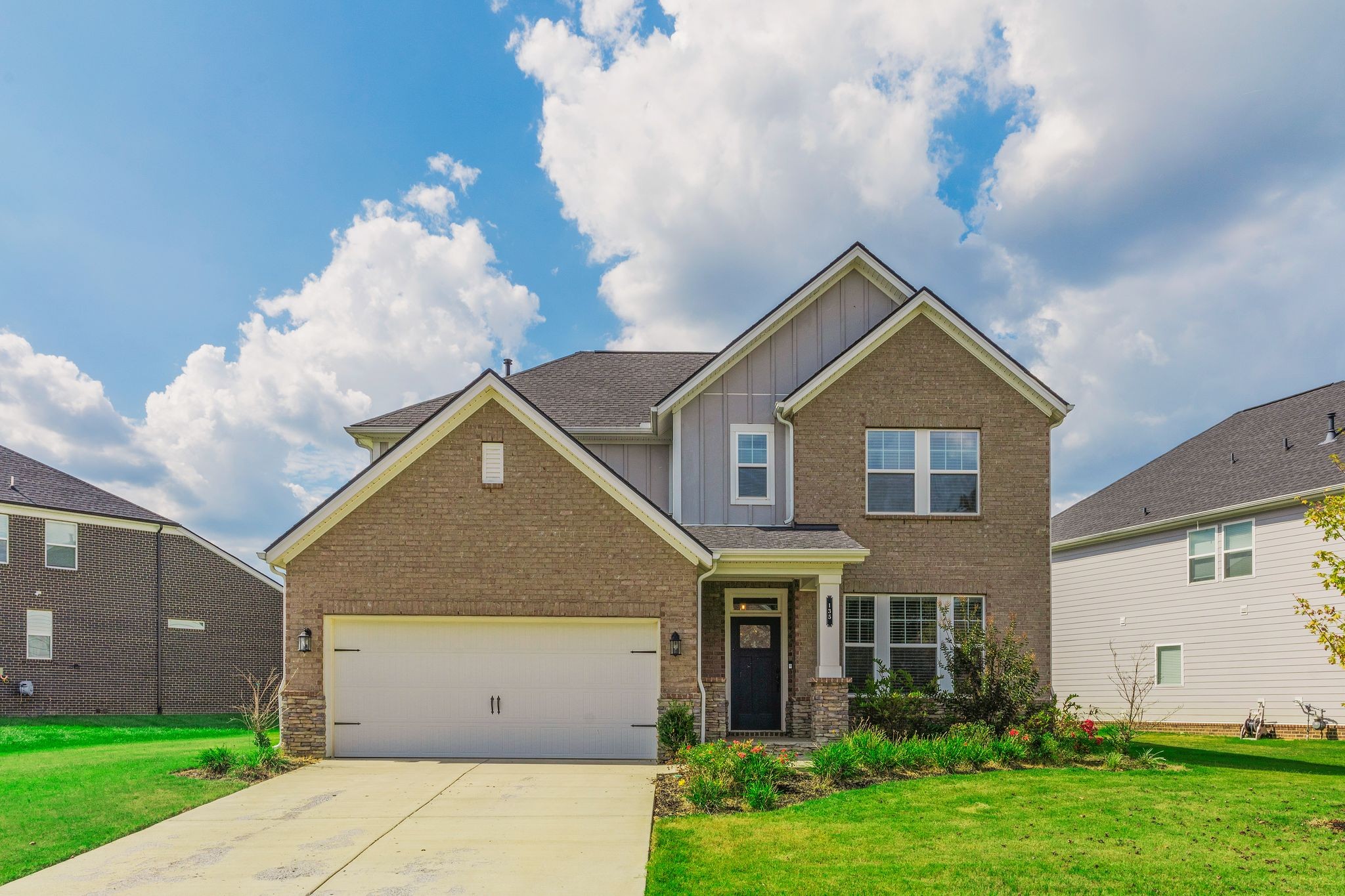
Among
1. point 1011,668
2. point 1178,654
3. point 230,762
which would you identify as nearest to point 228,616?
point 230,762

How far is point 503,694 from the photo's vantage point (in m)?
14.0

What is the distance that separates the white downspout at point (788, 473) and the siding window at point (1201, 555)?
1059cm

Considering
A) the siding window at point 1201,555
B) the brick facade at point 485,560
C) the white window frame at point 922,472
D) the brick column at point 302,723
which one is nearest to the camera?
the brick column at point 302,723

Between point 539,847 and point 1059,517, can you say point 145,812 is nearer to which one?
point 539,847

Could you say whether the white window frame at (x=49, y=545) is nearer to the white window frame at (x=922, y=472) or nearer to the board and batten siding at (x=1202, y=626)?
the white window frame at (x=922, y=472)

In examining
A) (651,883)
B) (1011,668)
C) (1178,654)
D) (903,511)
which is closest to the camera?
(651,883)

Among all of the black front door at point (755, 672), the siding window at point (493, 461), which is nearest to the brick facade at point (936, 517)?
the black front door at point (755, 672)

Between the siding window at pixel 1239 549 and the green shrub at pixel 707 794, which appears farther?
the siding window at pixel 1239 549

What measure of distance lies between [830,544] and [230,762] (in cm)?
913

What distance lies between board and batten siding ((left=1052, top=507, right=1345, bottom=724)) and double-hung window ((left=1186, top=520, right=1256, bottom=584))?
0.13 meters

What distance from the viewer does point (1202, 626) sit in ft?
66.9

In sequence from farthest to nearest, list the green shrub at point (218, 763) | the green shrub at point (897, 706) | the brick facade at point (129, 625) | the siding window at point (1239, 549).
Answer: the brick facade at point (129, 625) → the siding window at point (1239, 549) → the green shrub at point (897, 706) → the green shrub at point (218, 763)

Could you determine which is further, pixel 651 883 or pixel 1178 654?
pixel 1178 654

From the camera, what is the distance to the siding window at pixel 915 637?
1573 centimetres
